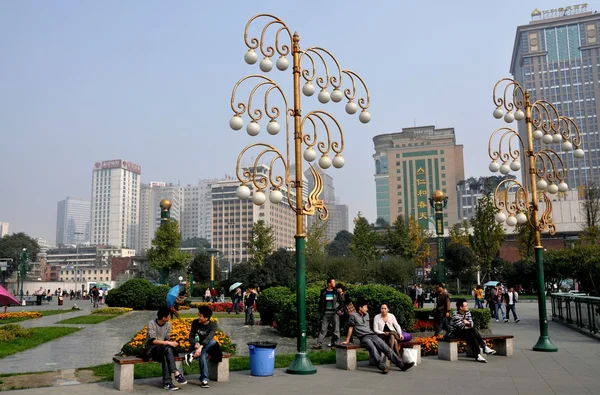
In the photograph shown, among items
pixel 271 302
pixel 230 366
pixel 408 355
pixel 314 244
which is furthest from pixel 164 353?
pixel 314 244

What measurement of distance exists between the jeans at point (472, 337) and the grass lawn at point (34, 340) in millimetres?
10397

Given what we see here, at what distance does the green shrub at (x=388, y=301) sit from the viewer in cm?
1530

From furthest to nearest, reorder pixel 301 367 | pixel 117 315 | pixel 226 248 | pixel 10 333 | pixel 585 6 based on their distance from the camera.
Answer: pixel 226 248 < pixel 585 6 < pixel 117 315 < pixel 10 333 < pixel 301 367

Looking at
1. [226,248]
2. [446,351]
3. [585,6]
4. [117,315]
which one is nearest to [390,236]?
[117,315]

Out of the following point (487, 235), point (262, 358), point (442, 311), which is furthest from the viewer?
point (487, 235)

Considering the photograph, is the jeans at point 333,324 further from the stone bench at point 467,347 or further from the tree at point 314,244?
the tree at point 314,244

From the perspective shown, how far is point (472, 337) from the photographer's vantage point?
36.3 feet

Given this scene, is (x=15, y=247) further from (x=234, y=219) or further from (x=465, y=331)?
(x=465, y=331)

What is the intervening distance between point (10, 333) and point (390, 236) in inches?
1737

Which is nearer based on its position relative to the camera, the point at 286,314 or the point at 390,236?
the point at 286,314

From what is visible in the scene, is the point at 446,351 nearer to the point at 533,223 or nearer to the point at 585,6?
the point at 533,223

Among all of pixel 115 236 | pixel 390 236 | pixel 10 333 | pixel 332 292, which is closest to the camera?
pixel 332 292

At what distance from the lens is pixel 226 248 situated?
144000mm

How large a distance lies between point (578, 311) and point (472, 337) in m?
9.05
